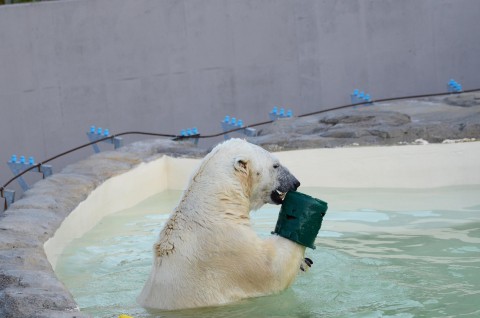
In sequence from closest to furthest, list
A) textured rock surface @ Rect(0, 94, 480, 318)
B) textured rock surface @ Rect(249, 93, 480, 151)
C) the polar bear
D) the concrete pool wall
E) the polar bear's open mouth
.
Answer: textured rock surface @ Rect(0, 94, 480, 318)
the polar bear
the polar bear's open mouth
the concrete pool wall
textured rock surface @ Rect(249, 93, 480, 151)

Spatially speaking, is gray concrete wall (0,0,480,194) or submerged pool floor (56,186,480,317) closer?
submerged pool floor (56,186,480,317)

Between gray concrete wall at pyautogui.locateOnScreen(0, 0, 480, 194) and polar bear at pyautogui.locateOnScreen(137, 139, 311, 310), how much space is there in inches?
261

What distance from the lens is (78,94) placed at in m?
9.95

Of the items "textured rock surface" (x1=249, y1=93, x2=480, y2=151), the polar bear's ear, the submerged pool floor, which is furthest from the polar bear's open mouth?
"textured rock surface" (x1=249, y1=93, x2=480, y2=151)

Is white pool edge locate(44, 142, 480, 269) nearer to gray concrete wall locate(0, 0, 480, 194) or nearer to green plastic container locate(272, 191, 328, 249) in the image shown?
green plastic container locate(272, 191, 328, 249)

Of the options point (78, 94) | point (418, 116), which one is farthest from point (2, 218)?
point (78, 94)

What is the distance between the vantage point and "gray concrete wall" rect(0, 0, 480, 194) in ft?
32.4

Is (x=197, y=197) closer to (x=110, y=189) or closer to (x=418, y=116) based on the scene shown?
(x=110, y=189)

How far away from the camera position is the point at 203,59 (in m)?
10.1

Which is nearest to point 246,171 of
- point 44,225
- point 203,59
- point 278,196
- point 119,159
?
point 278,196

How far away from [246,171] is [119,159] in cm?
310

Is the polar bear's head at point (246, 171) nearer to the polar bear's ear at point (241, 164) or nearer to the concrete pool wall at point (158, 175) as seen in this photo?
the polar bear's ear at point (241, 164)

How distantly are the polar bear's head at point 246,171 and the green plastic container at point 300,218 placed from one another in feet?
0.17

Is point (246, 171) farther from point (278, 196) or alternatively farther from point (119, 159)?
point (119, 159)
